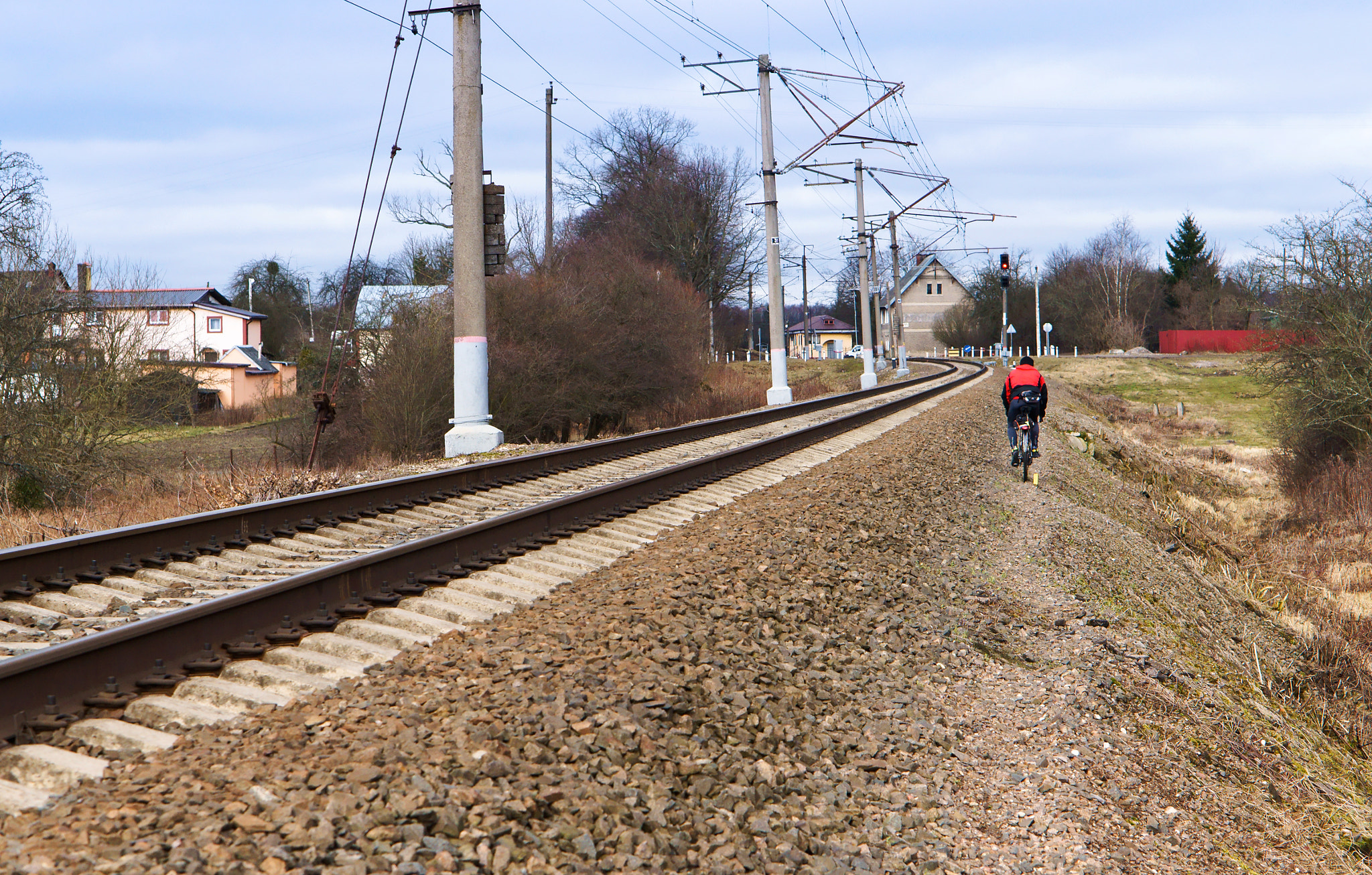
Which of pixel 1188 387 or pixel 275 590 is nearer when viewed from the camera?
pixel 275 590

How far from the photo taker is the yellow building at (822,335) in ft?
431

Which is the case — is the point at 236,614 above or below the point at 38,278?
below

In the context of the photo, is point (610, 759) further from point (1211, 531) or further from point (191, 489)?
point (1211, 531)

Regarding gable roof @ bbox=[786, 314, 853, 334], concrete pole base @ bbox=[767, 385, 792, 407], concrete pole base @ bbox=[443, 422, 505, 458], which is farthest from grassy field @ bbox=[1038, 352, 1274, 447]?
gable roof @ bbox=[786, 314, 853, 334]

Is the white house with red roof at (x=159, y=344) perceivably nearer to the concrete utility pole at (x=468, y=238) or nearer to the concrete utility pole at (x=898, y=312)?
the concrete utility pole at (x=468, y=238)

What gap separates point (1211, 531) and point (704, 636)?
14.0 metres

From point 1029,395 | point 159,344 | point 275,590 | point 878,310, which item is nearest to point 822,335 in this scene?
point 878,310

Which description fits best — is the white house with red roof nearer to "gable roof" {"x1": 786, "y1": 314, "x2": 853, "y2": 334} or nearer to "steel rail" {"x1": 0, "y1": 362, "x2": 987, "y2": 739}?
"steel rail" {"x1": 0, "y1": 362, "x2": 987, "y2": 739}

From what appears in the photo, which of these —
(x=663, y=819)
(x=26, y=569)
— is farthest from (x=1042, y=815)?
(x=26, y=569)

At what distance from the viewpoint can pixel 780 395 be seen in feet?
98.8

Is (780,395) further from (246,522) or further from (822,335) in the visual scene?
(822,335)

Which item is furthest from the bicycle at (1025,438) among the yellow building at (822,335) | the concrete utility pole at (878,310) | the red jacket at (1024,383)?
the yellow building at (822,335)

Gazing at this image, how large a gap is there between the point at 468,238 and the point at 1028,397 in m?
8.53

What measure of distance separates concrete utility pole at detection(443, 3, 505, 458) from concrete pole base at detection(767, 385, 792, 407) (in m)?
15.0
